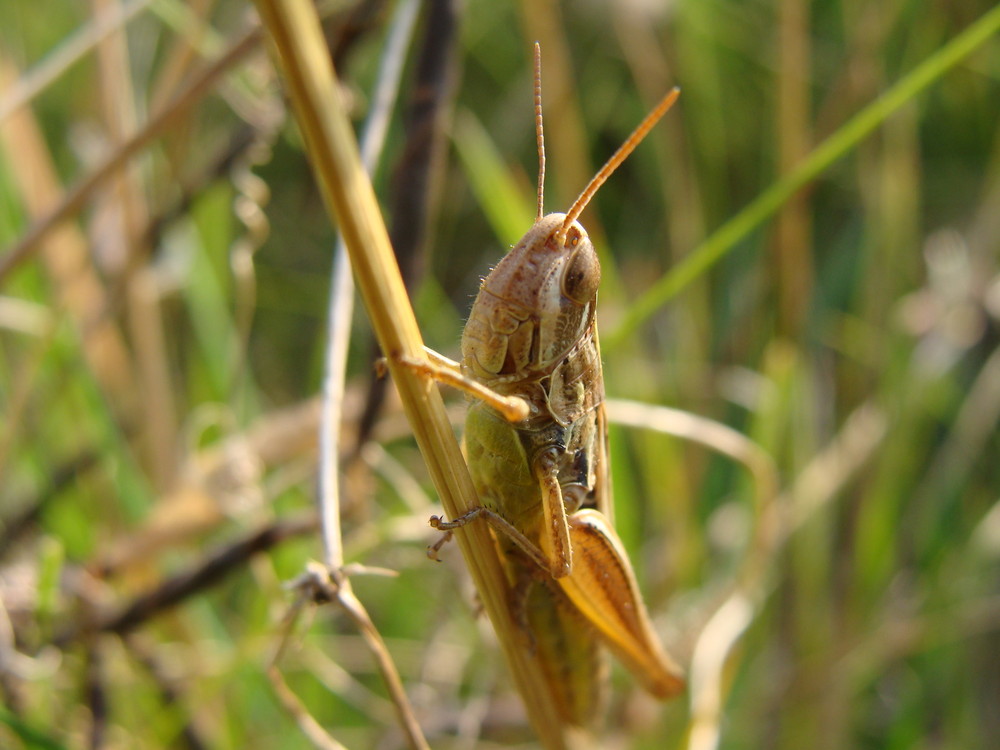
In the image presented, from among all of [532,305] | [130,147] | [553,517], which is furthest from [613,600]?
[130,147]

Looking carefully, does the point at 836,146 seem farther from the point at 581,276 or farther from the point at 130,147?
the point at 130,147

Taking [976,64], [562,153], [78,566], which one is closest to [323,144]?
[78,566]

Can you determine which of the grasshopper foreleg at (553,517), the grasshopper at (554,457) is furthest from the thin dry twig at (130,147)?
the grasshopper foreleg at (553,517)

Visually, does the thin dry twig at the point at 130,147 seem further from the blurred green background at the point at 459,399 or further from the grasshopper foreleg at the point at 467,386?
the grasshopper foreleg at the point at 467,386

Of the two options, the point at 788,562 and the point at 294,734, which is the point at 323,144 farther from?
the point at 788,562

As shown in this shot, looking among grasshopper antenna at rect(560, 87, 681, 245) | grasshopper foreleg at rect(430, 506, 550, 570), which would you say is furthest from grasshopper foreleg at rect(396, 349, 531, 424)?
grasshopper antenna at rect(560, 87, 681, 245)

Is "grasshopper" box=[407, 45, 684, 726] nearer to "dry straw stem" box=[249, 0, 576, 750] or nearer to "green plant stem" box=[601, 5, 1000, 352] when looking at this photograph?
"dry straw stem" box=[249, 0, 576, 750]
